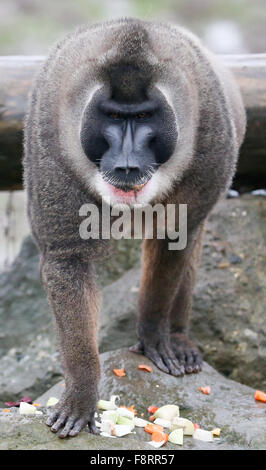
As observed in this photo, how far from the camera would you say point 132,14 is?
1748 centimetres

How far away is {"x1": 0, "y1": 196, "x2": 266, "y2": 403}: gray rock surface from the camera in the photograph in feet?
20.5

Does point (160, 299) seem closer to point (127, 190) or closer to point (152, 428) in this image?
point (152, 428)

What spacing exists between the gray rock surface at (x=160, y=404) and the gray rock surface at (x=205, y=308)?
59 cm

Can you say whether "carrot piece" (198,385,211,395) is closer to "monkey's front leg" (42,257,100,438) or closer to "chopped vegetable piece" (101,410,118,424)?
"chopped vegetable piece" (101,410,118,424)

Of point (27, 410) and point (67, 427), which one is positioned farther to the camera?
point (27, 410)

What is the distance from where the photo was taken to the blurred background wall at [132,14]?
55.4 feet

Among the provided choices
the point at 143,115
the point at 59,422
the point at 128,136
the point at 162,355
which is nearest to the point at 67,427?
the point at 59,422

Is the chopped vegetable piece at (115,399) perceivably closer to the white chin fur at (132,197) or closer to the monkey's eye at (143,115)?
the white chin fur at (132,197)

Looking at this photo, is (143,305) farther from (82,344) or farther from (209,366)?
(82,344)

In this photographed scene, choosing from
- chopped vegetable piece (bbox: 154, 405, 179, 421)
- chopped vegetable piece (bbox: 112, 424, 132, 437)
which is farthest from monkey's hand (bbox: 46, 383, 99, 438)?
chopped vegetable piece (bbox: 154, 405, 179, 421)

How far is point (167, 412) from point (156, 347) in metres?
0.86

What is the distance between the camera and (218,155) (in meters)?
4.85

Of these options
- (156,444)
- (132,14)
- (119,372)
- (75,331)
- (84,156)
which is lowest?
(156,444)

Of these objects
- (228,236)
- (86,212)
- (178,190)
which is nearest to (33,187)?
(86,212)
